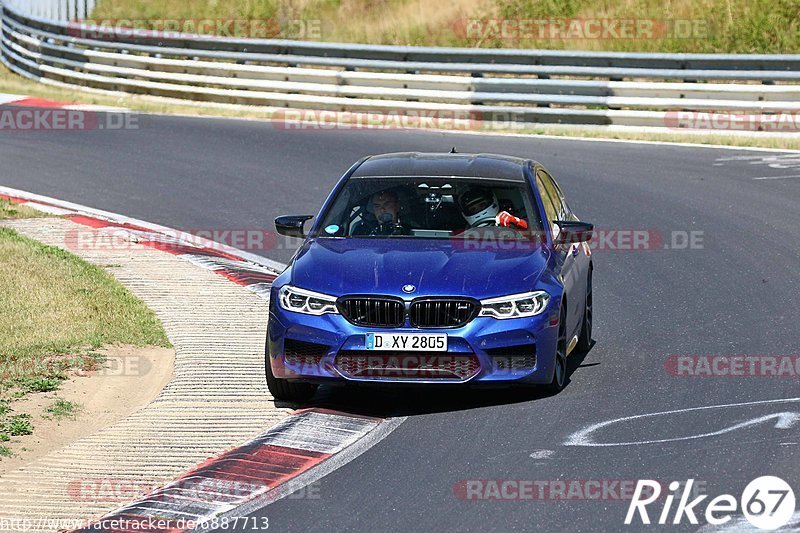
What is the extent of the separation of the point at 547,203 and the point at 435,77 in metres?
13.4

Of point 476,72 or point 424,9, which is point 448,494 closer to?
point 476,72

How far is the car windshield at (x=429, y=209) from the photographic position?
10.2m

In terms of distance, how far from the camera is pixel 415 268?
9.29 m

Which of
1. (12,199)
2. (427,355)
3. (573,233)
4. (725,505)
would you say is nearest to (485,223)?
(573,233)

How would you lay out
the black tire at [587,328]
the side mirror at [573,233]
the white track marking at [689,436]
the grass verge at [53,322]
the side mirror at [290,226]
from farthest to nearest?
the black tire at [587,328] < the side mirror at [290,226] < the side mirror at [573,233] < the grass verge at [53,322] < the white track marking at [689,436]

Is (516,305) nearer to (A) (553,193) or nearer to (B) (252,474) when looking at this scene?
(B) (252,474)

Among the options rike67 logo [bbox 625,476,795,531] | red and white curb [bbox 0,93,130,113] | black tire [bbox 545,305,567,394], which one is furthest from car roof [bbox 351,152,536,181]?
red and white curb [bbox 0,93,130,113]

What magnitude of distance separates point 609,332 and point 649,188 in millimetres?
7034

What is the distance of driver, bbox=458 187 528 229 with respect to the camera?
1027 cm

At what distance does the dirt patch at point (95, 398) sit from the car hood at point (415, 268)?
4.62 feet

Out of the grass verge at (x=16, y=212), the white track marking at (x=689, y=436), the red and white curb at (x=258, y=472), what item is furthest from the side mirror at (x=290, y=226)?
the grass verge at (x=16, y=212)

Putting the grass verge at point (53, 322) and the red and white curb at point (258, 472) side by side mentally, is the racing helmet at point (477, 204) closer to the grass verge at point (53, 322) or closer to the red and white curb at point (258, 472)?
the red and white curb at point (258, 472)

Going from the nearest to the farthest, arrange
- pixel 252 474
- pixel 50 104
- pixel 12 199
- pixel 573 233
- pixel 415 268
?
pixel 252 474
pixel 415 268
pixel 573 233
pixel 12 199
pixel 50 104

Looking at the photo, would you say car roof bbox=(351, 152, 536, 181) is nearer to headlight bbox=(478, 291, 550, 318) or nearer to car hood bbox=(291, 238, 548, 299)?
car hood bbox=(291, 238, 548, 299)
